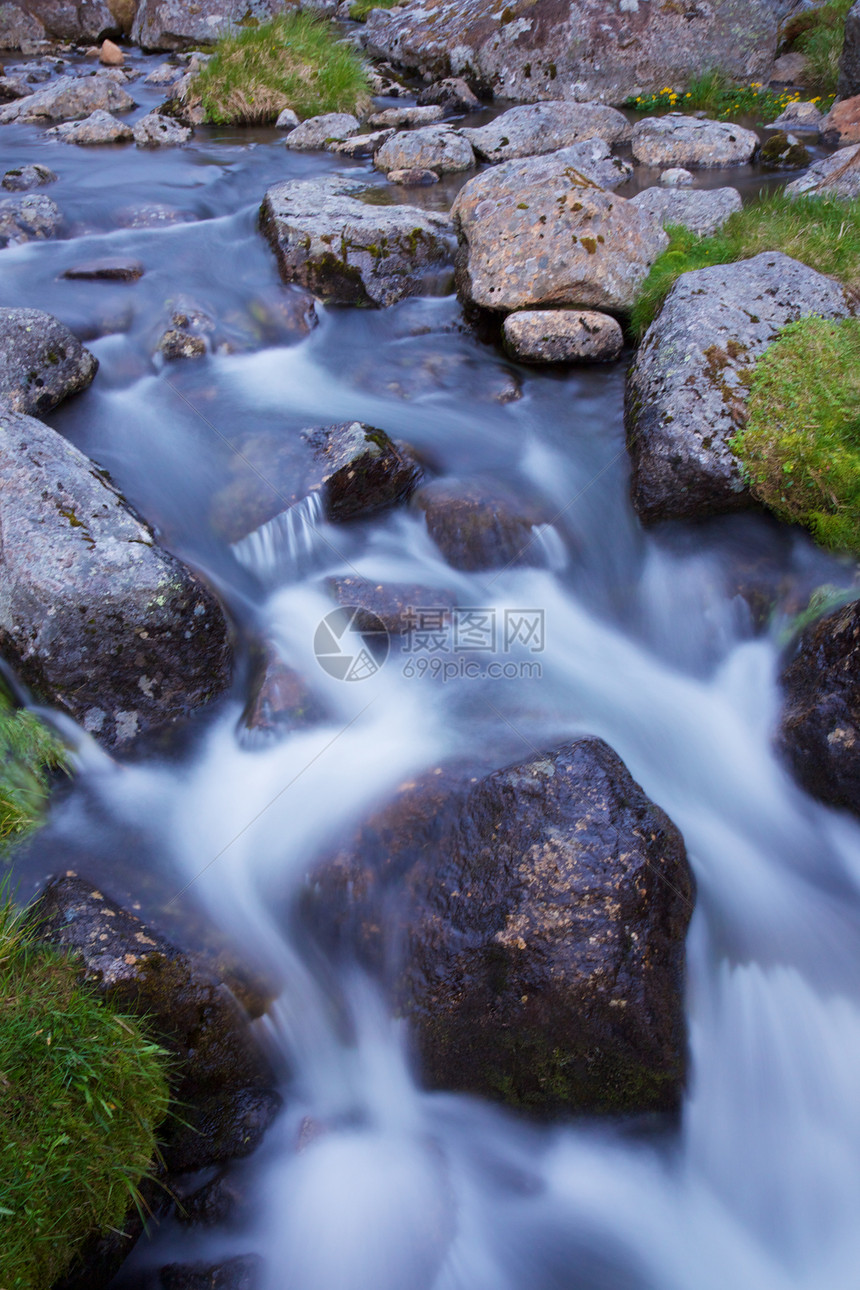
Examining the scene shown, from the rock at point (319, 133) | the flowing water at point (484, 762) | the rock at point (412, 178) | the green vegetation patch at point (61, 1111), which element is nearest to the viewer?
the green vegetation patch at point (61, 1111)

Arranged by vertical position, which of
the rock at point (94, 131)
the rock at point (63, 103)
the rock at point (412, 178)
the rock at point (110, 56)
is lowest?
the rock at point (412, 178)

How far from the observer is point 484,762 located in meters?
3.52

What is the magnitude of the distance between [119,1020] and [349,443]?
354cm

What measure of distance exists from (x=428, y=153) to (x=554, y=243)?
195 inches

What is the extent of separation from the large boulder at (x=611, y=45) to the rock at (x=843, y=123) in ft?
10.6

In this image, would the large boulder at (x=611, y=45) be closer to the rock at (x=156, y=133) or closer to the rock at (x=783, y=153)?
the rock at (x=783, y=153)

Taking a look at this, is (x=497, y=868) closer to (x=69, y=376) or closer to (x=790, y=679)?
(x=790, y=679)

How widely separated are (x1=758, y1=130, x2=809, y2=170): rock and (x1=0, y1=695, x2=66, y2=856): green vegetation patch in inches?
409

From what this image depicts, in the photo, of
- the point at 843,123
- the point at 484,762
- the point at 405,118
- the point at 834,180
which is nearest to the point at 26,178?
the point at 405,118

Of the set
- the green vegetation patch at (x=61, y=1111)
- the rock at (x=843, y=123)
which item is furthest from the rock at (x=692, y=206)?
the green vegetation patch at (x=61, y=1111)

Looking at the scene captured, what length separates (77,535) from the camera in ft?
12.1

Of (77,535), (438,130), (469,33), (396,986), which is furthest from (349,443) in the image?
(469,33)

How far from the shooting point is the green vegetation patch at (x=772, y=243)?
564 centimetres

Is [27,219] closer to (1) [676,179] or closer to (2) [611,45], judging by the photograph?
(1) [676,179]
